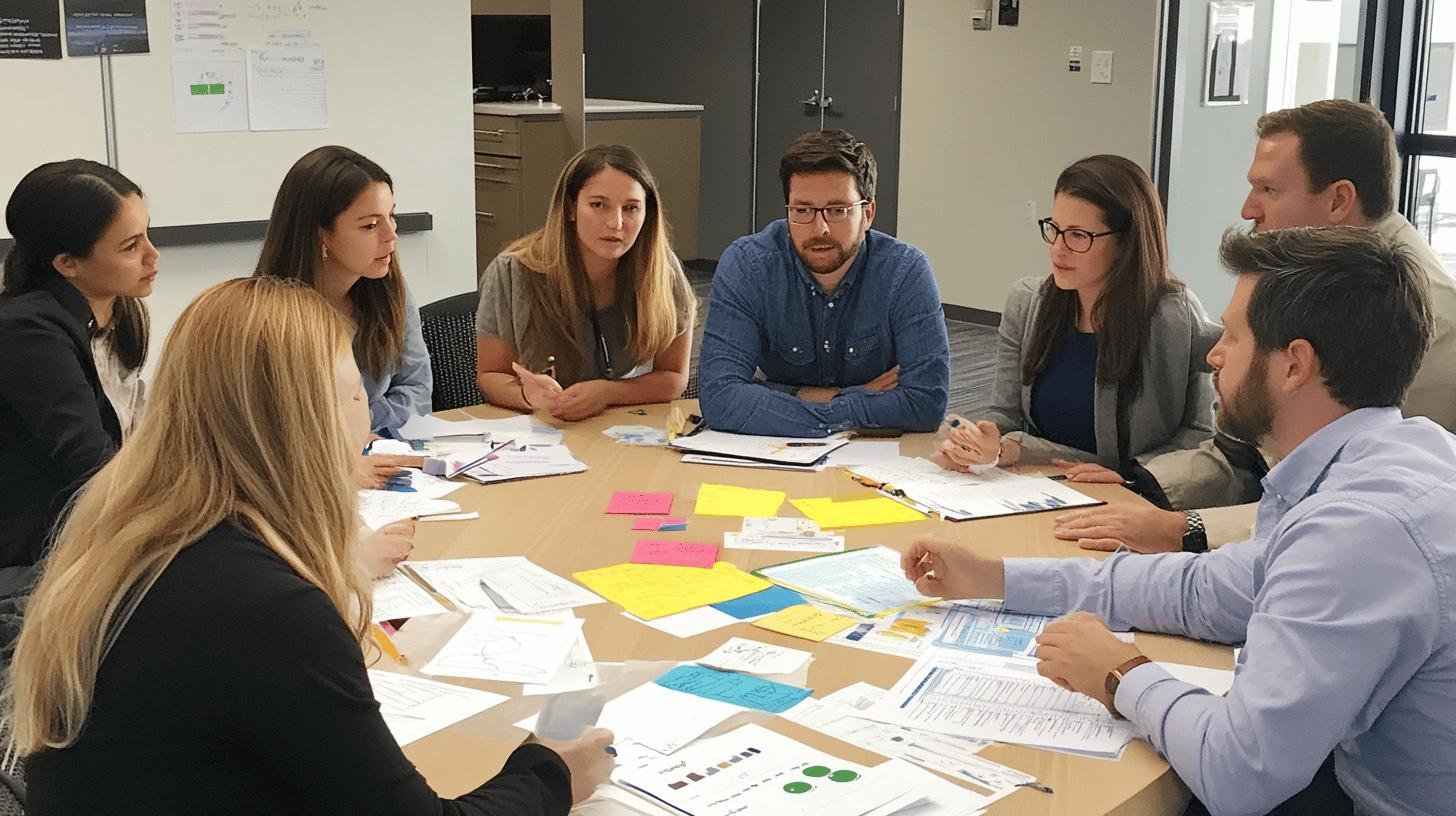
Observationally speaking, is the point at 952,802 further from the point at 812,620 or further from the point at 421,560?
the point at 421,560

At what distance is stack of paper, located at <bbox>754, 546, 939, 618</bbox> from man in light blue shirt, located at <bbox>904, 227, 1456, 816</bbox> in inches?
13.2

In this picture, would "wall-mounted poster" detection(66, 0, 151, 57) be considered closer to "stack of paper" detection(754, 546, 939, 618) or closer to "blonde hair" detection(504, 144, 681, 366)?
"blonde hair" detection(504, 144, 681, 366)

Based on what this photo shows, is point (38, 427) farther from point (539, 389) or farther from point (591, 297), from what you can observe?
point (591, 297)

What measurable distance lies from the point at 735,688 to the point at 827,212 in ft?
5.28

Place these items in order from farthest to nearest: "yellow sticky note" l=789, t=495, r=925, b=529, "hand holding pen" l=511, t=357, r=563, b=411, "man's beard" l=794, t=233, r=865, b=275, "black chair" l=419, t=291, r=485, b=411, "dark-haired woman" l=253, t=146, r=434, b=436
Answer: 1. "black chair" l=419, t=291, r=485, b=411
2. "man's beard" l=794, t=233, r=865, b=275
3. "hand holding pen" l=511, t=357, r=563, b=411
4. "dark-haired woman" l=253, t=146, r=434, b=436
5. "yellow sticky note" l=789, t=495, r=925, b=529

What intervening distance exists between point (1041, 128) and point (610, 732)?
629 cm

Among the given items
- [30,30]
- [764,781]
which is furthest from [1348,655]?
[30,30]

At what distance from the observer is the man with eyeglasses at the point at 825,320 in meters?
2.89

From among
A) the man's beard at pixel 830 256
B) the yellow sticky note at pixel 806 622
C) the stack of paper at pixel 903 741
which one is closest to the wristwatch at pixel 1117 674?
the stack of paper at pixel 903 741

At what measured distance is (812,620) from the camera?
1855 mm

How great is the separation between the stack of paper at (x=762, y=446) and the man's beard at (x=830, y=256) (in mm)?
435

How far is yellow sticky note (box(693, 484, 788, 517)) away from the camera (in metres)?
2.35

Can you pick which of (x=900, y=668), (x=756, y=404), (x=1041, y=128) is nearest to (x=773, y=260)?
(x=756, y=404)

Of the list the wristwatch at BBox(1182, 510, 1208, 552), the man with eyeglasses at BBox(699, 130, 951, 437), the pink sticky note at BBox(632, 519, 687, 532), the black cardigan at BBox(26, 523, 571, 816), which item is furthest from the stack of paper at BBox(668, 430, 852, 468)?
the black cardigan at BBox(26, 523, 571, 816)
